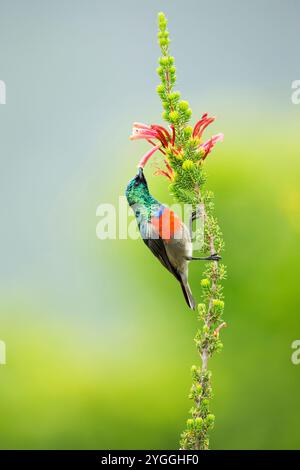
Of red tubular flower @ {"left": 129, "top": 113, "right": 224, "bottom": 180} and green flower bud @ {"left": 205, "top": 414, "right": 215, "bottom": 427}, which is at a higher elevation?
red tubular flower @ {"left": 129, "top": 113, "right": 224, "bottom": 180}

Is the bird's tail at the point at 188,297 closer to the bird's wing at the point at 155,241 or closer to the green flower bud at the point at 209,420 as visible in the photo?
the bird's wing at the point at 155,241

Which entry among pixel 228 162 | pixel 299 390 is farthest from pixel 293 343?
pixel 228 162

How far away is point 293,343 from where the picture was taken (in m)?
2.63

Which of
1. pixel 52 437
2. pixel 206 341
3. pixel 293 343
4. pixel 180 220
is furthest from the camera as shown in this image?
pixel 52 437

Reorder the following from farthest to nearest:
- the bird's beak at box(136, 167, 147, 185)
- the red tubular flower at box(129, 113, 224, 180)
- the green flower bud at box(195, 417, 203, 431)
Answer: the bird's beak at box(136, 167, 147, 185) < the red tubular flower at box(129, 113, 224, 180) < the green flower bud at box(195, 417, 203, 431)

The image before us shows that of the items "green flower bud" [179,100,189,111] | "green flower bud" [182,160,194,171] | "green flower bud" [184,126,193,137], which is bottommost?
"green flower bud" [182,160,194,171]

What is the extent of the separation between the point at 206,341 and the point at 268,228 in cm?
164

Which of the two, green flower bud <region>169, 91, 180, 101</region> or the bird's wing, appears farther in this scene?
the bird's wing

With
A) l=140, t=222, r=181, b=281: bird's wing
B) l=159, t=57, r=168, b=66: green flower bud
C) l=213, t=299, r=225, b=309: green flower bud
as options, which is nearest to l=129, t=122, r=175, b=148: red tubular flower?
l=159, t=57, r=168, b=66: green flower bud

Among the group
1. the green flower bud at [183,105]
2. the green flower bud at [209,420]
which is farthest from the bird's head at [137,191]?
the green flower bud at [209,420]

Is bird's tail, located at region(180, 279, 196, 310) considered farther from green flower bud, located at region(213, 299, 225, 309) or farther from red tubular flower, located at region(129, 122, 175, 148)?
red tubular flower, located at region(129, 122, 175, 148)

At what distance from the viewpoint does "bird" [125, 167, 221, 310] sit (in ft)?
5.12

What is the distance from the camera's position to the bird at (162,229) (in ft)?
5.12

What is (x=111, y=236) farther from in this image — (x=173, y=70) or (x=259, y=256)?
(x=173, y=70)
